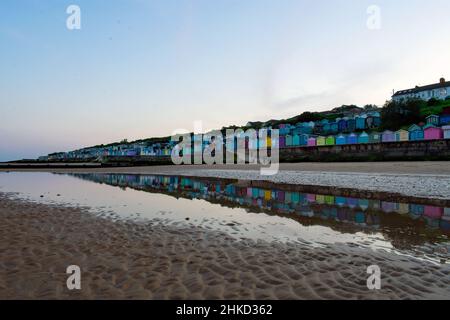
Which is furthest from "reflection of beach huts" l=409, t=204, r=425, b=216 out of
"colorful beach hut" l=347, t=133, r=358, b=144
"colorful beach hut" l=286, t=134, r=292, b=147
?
"colorful beach hut" l=286, t=134, r=292, b=147

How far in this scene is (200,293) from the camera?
4227 mm

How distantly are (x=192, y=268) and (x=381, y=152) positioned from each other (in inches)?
2054

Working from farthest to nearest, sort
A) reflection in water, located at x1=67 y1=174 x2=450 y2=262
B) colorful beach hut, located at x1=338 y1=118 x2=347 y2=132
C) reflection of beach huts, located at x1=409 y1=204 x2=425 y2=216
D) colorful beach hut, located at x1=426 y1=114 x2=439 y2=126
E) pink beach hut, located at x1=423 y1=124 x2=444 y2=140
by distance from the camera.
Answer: colorful beach hut, located at x1=338 y1=118 x2=347 y2=132
colorful beach hut, located at x1=426 y1=114 x2=439 y2=126
pink beach hut, located at x1=423 y1=124 x2=444 y2=140
reflection of beach huts, located at x1=409 y1=204 x2=425 y2=216
reflection in water, located at x1=67 y1=174 x2=450 y2=262

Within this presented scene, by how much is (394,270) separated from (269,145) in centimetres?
8520

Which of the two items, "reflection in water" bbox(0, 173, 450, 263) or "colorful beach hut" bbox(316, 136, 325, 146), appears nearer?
"reflection in water" bbox(0, 173, 450, 263)

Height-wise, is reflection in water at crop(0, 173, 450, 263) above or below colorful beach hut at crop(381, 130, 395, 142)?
below

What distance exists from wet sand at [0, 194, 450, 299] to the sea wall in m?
45.0

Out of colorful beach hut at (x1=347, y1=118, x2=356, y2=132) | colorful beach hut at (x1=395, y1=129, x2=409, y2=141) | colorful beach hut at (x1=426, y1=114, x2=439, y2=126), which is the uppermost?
colorful beach hut at (x1=347, y1=118, x2=356, y2=132)

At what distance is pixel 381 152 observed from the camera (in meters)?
48.4

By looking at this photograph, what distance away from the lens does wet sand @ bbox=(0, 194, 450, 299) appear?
13.9 feet

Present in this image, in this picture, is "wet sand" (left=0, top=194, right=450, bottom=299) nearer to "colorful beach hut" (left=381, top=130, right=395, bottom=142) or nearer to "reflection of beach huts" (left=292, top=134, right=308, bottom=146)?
"colorful beach hut" (left=381, top=130, right=395, bottom=142)

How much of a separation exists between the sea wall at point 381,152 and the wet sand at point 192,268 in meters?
45.0
